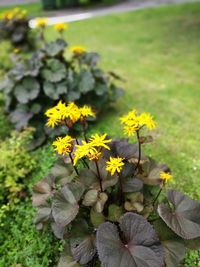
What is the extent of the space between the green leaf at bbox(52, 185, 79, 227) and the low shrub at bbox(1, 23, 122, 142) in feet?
5.65

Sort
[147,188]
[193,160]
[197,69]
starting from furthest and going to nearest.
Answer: [197,69] < [193,160] < [147,188]

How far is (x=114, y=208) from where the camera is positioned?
275cm

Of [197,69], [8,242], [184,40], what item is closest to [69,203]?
[8,242]

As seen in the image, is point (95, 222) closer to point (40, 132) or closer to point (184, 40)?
point (40, 132)

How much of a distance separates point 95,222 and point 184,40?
20.4 feet

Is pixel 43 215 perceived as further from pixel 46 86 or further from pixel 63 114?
pixel 46 86

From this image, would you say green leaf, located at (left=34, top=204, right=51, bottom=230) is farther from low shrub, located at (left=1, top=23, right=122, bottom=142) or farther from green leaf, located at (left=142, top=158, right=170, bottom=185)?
low shrub, located at (left=1, top=23, right=122, bottom=142)

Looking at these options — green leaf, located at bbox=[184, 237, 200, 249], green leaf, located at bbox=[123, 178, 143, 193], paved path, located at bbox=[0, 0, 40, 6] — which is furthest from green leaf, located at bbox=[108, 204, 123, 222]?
paved path, located at bbox=[0, 0, 40, 6]

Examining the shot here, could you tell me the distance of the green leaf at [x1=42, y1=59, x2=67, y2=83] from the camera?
4.50m

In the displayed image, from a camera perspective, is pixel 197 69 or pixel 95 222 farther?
pixel 197 69

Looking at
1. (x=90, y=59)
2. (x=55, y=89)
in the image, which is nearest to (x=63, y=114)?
(x=55, y=89)

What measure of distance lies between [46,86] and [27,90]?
0.81 feet

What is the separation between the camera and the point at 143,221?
2396mm

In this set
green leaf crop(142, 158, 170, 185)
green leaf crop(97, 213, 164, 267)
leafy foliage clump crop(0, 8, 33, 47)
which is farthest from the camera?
leafy foliage clump crop(0, 8, 33, 47)
